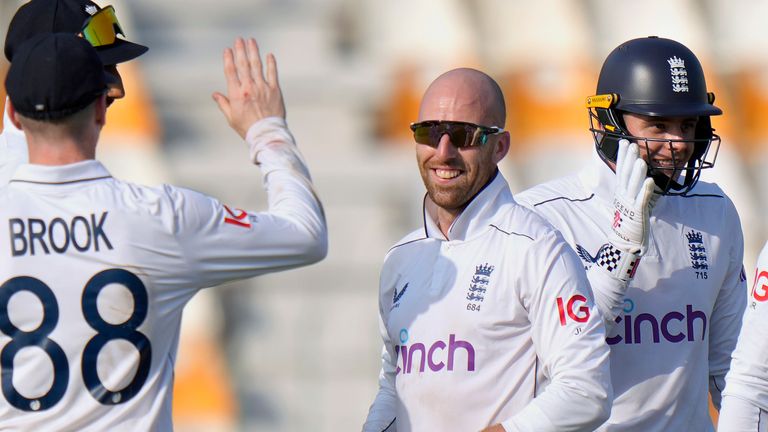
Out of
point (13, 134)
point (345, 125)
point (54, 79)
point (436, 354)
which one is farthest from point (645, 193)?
point (345, 125)

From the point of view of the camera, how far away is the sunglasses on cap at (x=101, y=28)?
3561 mm

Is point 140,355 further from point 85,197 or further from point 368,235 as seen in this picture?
point 368,235

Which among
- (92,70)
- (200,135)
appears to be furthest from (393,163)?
(92,70)

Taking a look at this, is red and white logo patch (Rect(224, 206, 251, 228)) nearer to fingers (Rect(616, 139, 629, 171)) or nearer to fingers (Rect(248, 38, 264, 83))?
fingers (Rect(248, 38, 264, 83))

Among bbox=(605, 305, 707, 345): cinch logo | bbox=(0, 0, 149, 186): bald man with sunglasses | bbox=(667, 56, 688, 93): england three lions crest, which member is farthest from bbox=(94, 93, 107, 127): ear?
bbox=(667, 56, 688, 93): england three lions crest

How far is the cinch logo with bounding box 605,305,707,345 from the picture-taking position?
3.49 meters

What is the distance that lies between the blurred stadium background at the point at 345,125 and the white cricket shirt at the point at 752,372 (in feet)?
13.9

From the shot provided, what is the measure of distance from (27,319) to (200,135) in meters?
5.21

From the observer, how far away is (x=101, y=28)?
362cm

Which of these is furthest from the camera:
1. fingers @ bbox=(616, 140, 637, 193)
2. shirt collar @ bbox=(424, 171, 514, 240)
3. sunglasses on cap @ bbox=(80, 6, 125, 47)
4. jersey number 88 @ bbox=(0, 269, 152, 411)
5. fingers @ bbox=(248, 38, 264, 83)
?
sunglasses on cap @ bbox=(80, 6, 125, 47)

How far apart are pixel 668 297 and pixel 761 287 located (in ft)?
2.45

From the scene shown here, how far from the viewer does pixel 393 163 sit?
770 cm

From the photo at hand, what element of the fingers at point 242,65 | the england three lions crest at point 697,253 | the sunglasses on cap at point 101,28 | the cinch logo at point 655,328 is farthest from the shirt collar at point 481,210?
the sunglasses on cap at point 101,28

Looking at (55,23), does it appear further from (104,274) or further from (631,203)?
(631,203)
